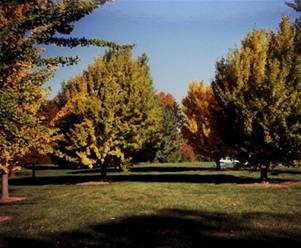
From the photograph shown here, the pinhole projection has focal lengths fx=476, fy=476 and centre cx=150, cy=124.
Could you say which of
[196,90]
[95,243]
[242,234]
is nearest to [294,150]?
[242,234]

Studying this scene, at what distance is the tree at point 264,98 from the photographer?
25.6 meters

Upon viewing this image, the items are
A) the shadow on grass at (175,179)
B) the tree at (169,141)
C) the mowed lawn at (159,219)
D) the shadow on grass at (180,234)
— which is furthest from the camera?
the tree at (169,141)

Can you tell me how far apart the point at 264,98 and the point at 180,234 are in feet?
49.9

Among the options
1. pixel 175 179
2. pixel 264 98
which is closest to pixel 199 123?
pixel 175 179

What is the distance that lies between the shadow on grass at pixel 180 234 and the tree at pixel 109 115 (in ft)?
49.5

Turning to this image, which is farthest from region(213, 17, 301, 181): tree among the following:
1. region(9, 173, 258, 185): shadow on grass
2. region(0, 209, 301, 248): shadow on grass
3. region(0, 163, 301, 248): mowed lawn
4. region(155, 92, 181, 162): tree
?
region(155, 92, 181, 162): tree

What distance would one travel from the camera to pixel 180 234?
1266cm

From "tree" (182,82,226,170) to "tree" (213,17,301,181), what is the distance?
1423 cm

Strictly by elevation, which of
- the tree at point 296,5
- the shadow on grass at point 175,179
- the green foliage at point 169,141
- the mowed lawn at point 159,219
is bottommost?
the shadow on grass at point 175,179

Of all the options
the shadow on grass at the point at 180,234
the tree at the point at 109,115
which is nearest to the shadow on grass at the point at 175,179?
the tree at the point at 109,115

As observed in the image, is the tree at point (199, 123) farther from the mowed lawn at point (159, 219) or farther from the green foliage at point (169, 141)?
the green foliage at point (169, 141)

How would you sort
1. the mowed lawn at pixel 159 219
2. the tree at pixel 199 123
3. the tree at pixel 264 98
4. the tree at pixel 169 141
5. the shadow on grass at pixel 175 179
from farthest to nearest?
the tree at pixel 169 141 < the tree at pixel 199 123 < the shadow on grass at pixel 175 179 < the tree at pixel 264 98 < the mowed lawn at pixel 159 219

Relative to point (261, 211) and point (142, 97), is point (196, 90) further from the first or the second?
point (261, 211)

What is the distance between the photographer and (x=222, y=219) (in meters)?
15.0
